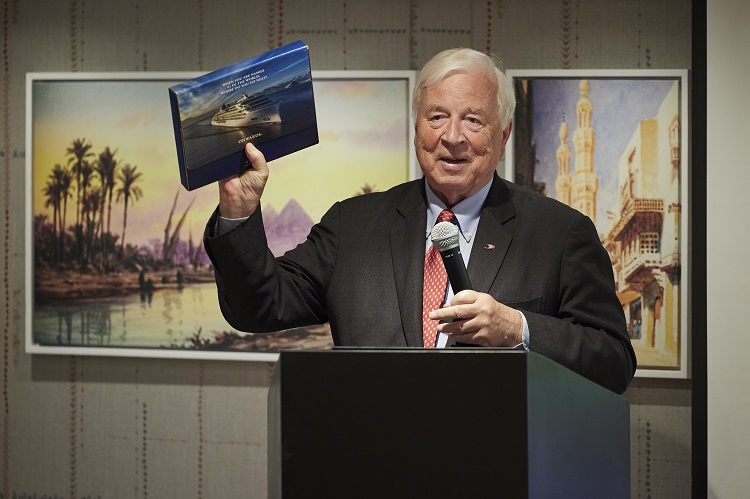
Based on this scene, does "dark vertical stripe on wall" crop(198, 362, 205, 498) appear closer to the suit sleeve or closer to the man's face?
the man's face

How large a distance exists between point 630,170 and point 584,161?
157 mm

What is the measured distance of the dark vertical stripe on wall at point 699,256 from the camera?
264 cm

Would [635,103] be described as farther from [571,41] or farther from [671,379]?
[671,379]

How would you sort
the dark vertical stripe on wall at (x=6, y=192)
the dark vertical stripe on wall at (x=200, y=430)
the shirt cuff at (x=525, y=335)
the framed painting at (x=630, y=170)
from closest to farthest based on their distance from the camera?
1. the shirt cuff at (x=525, y=335)
2. the framed painting at (x=630, y=170)
3. the dark vertical stripe on wall at (x=200, y=430)
4. the dark vertical stripe on wall at (x=6, y=192)

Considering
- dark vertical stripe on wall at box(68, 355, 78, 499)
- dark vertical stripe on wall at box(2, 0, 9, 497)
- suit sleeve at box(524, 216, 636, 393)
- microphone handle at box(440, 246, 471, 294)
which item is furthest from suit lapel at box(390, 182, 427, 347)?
dark vertical stripe on wall at box(2, 0, 9, 497)

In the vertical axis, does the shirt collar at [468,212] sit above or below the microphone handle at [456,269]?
above

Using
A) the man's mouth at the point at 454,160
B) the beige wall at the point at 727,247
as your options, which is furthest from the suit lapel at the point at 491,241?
the beige wall at the point at 727,247

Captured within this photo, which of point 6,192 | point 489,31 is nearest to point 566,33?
point 489,31

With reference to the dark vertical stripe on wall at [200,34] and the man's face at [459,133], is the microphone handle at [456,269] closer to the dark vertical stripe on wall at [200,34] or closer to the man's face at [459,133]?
the man's face at [459,133]

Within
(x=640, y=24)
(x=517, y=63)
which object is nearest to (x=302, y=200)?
(x=517, y=63)

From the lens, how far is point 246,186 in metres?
1.46

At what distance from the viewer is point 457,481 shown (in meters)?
0.87

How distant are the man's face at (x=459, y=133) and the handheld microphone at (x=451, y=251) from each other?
1.53ft

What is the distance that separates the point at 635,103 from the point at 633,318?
738mm
